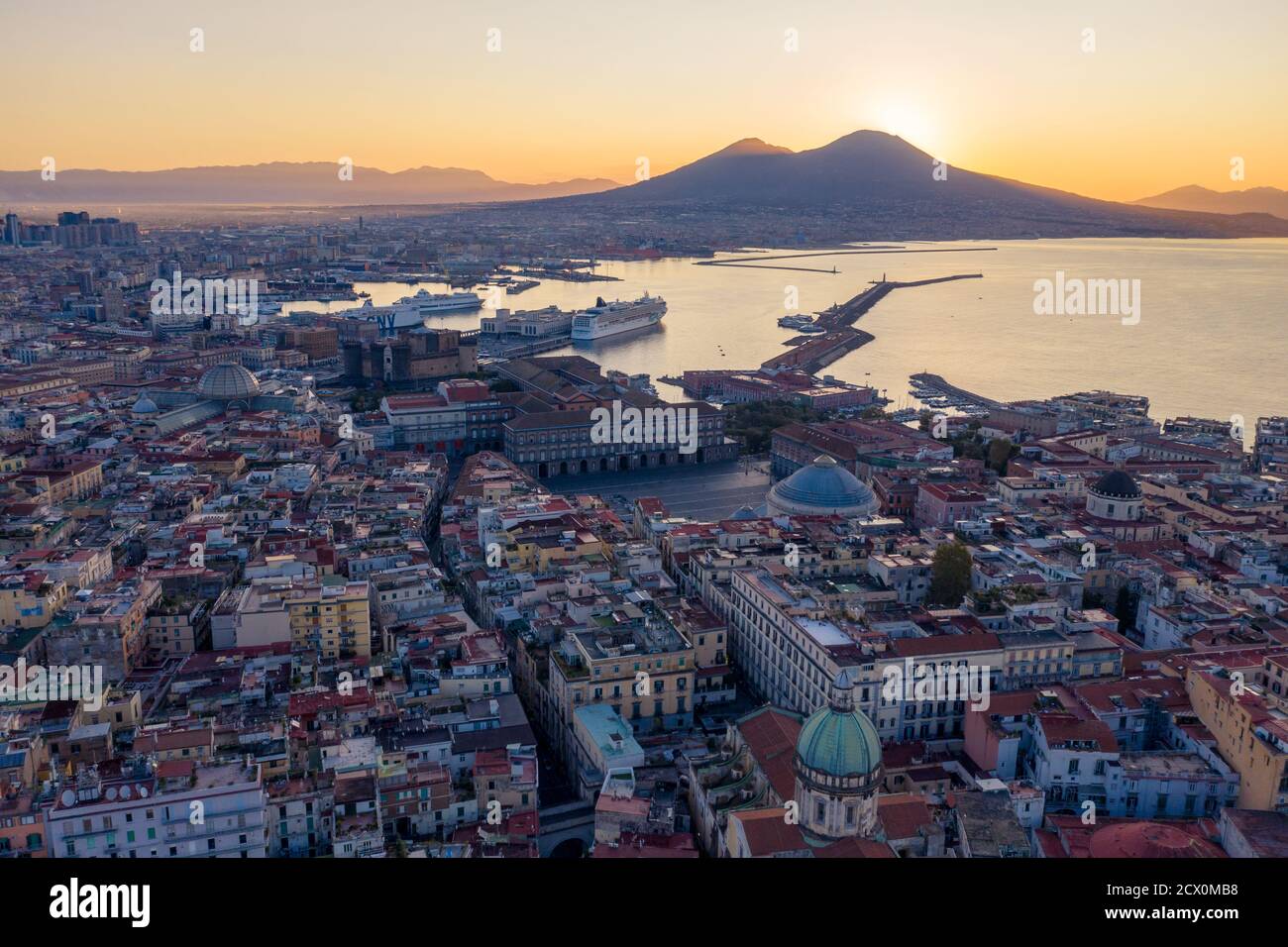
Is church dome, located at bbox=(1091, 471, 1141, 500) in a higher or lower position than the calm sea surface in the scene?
lower

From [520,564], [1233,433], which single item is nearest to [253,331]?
[520,564]

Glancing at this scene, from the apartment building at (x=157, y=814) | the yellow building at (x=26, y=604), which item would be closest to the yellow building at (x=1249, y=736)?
the apartment building at (x=157, y=814)

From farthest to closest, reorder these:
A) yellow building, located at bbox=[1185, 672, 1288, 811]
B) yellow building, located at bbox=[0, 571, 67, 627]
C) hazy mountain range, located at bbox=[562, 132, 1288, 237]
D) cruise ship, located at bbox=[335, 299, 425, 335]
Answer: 1. hazy mountain range, located at bbox=[562, 132, 1288, 237]
2. cruise ship, located at bbox=[335, 299, 425, 335]
3. yellow building, located at bbox=[0, 571, 67, 627]
4. yellow building, located at bbox=[1185, 672, 1288, 811]

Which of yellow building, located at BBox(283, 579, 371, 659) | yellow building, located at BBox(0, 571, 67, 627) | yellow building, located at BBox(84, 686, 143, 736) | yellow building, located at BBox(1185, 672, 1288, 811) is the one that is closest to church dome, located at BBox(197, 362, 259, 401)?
yellow building, located at BBox(0, 571, 67, 627)

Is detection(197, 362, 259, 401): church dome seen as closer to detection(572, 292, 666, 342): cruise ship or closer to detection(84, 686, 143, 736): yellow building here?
detection(84, 686, 143, 736): yellow building

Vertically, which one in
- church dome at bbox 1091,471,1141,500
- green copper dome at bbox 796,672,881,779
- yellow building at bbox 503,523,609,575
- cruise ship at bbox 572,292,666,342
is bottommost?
green copper dome at bbox 796,672,881,779

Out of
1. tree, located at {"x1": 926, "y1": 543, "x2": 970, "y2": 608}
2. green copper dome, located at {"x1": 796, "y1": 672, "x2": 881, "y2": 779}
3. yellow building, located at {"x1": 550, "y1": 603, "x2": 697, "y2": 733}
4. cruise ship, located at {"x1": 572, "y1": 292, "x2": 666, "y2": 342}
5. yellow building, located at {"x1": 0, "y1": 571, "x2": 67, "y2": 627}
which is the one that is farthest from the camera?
cruise ship, located at {"x1": 572, "y1": 292, "x2": 666, "y2": 342}
